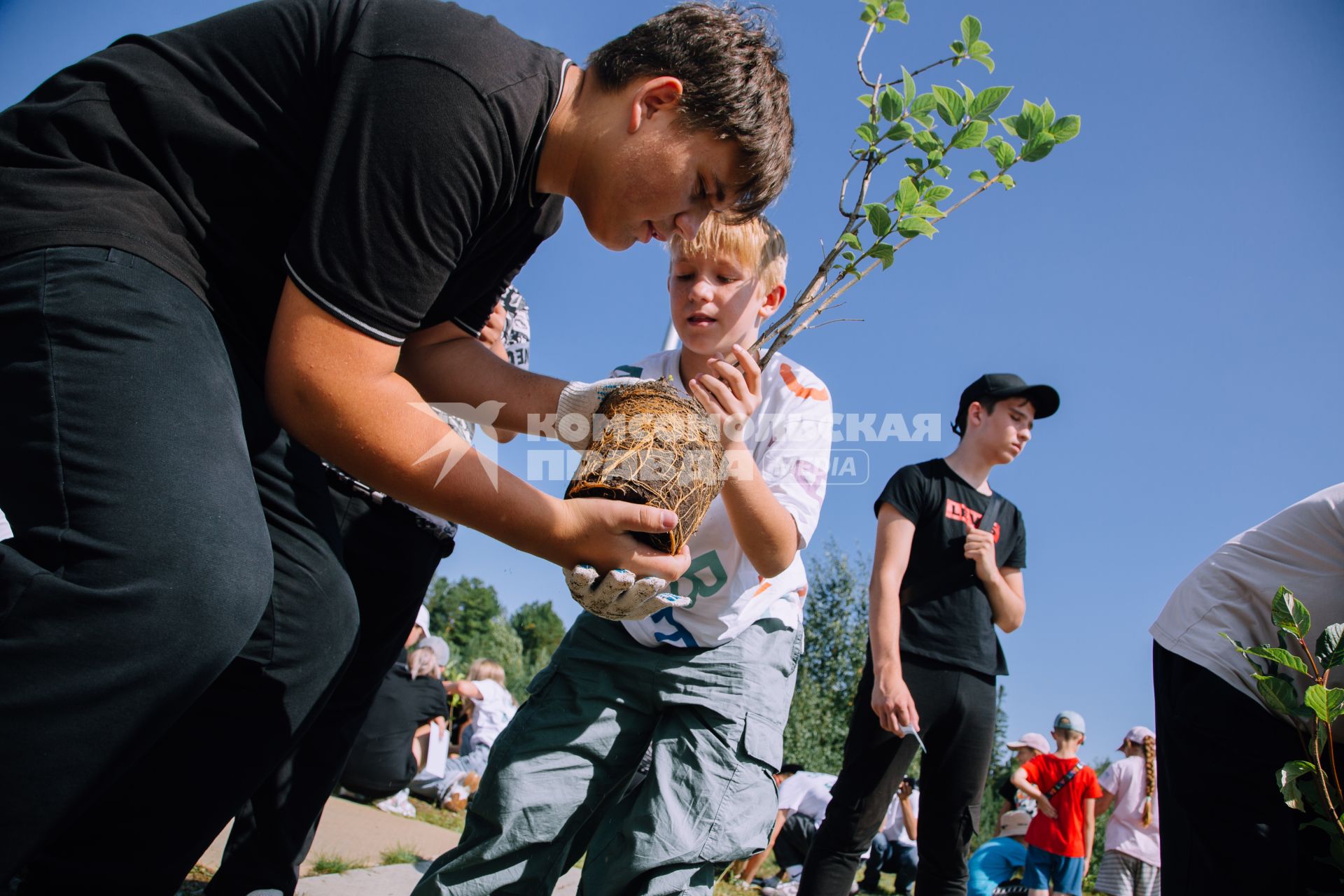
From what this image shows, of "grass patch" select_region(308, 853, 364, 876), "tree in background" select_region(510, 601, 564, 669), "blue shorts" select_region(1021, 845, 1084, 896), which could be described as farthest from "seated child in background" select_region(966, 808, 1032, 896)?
"tree in background" select_region(510, 601, 564, 669)

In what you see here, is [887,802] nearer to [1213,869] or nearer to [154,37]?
[1213,869]

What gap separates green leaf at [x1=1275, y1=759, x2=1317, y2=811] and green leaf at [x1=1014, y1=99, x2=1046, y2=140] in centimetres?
181

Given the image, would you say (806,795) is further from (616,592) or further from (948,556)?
(616,592)

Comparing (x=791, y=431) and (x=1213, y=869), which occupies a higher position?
(x=791, y=431)

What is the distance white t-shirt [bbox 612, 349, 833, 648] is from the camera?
271 cm

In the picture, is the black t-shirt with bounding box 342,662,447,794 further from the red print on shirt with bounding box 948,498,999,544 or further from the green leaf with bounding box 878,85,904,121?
the green leaf with bounding box 878,85,904,121

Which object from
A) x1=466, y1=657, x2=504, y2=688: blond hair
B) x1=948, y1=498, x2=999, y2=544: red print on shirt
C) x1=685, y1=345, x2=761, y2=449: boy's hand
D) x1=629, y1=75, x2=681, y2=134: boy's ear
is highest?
x1=629, y1=75, x2=681, y2=134: boy's ear

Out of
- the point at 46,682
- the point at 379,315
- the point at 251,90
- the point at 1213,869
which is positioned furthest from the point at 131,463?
the point at 1213,869

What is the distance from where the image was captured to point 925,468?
4.61 metres

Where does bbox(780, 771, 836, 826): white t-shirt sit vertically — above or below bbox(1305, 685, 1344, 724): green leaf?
below

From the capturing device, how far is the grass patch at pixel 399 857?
425 cm

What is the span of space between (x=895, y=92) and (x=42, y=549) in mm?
2290

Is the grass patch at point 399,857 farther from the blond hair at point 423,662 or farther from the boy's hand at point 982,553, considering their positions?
the blond hair at point 423,662

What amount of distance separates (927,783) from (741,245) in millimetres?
2613
